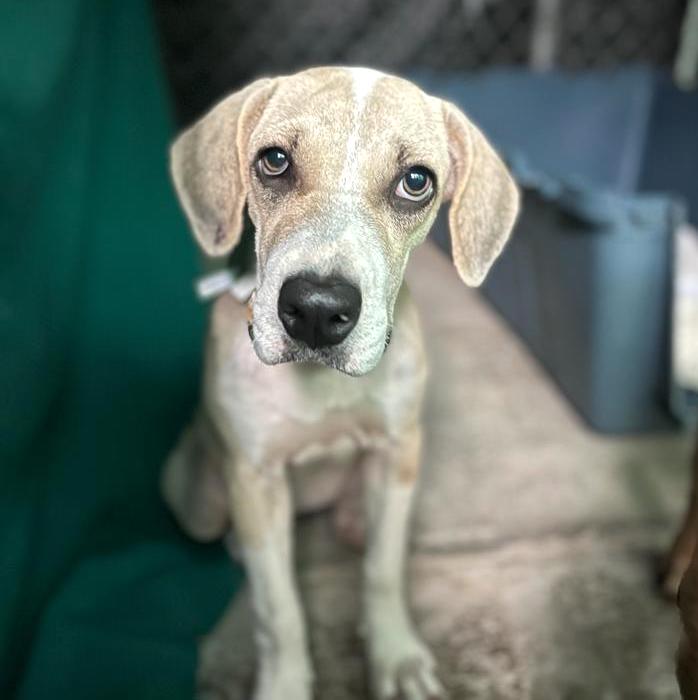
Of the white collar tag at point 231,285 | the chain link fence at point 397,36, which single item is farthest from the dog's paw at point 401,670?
the chain link fence at point 397,36

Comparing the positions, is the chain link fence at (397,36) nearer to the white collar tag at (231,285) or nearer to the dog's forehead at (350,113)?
the white collar tag at (231,285)

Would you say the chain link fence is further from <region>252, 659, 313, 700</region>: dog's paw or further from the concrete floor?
<region>252, 659, 313, 700</region>: dog's paw

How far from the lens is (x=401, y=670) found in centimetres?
113

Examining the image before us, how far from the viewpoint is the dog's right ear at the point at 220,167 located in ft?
2.63

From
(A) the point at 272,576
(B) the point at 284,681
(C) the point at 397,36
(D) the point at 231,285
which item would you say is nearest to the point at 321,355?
(D) the point at 231,285

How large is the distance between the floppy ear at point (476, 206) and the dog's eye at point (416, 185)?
6cm

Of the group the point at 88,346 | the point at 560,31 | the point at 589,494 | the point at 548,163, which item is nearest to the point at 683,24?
the point at 560,31

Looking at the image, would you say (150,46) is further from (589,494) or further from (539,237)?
(589,494)

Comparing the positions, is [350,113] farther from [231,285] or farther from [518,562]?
[518,562]

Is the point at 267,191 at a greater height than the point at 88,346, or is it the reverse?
the point at 267,191

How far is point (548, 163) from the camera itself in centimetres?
233

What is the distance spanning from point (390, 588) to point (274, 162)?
0.65 meters

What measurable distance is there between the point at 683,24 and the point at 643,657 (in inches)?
89.2

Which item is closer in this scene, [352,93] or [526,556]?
[352,93]
